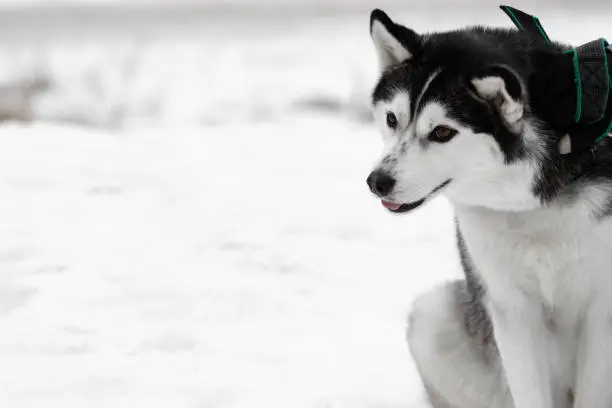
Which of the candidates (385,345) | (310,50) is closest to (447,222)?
(385,345)

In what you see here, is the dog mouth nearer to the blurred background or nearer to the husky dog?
the husky dog

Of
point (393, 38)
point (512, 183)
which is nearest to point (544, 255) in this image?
point (512, 183)

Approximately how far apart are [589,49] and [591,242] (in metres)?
0.56

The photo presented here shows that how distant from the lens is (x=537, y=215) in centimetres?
234

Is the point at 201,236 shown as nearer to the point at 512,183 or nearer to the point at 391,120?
the point at 391,120

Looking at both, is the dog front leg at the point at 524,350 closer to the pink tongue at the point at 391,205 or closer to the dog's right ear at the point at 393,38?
the pink tongue at the point at 391,205

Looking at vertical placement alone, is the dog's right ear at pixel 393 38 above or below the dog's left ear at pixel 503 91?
above

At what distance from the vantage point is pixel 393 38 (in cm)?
249

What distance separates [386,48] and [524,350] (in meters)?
1.03

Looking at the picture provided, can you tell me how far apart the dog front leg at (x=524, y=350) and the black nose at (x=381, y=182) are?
546 mm

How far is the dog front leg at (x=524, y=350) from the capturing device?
2.53 meters

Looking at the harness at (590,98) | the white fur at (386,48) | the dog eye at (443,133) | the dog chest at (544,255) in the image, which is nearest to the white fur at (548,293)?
the dog chest at (544,255)

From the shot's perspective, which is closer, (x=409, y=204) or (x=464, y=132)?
(x=464, y=132)

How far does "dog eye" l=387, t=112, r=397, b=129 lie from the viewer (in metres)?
2.42
